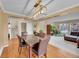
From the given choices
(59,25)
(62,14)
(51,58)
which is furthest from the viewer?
(59,25)

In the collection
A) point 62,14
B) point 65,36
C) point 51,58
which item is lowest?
point 51,58

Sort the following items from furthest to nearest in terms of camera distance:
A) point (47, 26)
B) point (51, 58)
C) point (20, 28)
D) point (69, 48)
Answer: point (20, 28)
point (47, 26)
point (69, 48)
point (51, 58)

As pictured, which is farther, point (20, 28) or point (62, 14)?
point (20, 28)

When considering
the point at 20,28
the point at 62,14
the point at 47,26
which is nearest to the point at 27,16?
the point at 47,26

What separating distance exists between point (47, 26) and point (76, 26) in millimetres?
2833

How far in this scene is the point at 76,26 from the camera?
477cm

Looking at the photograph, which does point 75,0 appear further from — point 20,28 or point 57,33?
point 20,28

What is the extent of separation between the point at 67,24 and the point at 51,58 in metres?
2.56

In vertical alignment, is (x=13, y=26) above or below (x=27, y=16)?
below

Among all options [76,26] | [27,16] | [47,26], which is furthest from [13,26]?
[76,26]

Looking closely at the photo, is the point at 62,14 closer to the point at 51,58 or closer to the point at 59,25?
the point at 59,25

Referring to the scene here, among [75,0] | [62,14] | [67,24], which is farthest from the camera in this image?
[67,24]

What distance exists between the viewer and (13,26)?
990cm

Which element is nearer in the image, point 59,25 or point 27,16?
point 59,25
